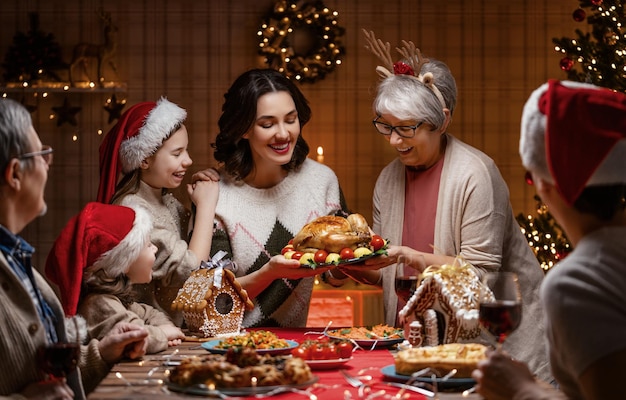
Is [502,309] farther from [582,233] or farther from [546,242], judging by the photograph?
[546,242]

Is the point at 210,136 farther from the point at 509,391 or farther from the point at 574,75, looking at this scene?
the point at 509,391

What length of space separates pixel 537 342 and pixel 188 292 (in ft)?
4.45

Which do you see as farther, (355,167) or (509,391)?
(355,167)

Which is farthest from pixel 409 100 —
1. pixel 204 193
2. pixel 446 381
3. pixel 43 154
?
pixel 43 154

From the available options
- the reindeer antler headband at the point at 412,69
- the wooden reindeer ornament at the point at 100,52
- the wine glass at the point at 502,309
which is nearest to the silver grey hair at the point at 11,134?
the wine glass at the point at 502,309

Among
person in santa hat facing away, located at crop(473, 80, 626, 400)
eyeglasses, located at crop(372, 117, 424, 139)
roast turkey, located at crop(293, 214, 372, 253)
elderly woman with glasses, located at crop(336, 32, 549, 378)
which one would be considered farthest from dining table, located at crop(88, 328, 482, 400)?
eyeglasses, located at crop(372, 117, 424, 139)

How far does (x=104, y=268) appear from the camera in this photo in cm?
288

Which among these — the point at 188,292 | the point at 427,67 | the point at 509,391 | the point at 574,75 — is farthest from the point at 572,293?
the point at 574,75

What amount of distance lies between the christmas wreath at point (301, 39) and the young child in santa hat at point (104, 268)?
11.1 feet

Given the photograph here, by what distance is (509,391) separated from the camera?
1.79 m

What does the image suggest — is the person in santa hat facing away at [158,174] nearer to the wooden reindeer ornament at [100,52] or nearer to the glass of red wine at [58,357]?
the glass of red wine at [58,357]

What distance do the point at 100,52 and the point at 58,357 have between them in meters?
4.51

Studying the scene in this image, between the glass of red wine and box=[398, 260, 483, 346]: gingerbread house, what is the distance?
40.6 inches

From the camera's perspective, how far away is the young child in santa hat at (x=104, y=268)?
9.22 feet
